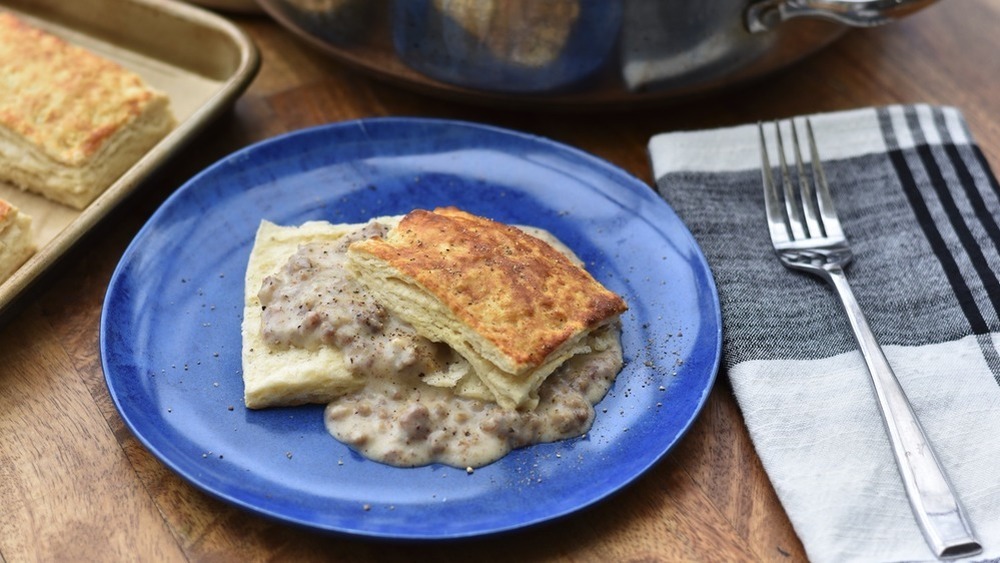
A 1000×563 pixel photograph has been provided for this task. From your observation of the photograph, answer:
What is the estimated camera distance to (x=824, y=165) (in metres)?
2.37

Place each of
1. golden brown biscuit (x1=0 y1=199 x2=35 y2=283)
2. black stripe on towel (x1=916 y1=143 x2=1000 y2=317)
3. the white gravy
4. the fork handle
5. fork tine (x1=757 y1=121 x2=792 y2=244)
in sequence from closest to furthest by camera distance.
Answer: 1. the fork handle
2. the white gravy
3. golden brown biscuit (x1=0 y1=199 x2=35 y2=283)
4. black stripe on towel (x1=916 y1=143 x2=1000 y2=317)
5. fork tine (x1=757 y1=121 x2=792 y2=244)

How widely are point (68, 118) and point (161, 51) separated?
475mm

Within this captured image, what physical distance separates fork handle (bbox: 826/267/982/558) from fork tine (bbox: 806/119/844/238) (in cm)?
36

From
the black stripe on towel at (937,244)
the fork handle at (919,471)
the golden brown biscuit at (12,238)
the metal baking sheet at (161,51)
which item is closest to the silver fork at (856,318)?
the fork handle at (919,471)

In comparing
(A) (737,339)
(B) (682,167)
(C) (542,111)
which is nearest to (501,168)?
(C) (542,111)

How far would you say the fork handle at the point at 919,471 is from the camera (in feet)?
5.05

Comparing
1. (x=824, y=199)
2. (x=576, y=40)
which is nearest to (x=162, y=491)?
(x=576, y=40)

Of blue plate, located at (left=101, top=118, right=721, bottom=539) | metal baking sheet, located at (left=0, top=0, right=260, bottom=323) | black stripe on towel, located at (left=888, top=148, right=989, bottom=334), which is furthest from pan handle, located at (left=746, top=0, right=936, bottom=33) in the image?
metal baking sheet, located at (left=0, top=0, right=260, bottom=323)

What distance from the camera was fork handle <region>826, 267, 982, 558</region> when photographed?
1539 millimetres

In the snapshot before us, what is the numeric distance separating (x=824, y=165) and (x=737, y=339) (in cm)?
71

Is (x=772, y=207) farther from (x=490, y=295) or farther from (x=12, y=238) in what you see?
(x=12, y=238)

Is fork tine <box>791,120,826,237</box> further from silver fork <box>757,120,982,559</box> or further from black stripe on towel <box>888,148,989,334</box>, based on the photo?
black stripe on towel <box>888,148,989,334</box>

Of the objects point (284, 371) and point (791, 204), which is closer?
point (284, 371)

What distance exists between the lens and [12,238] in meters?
1.95
